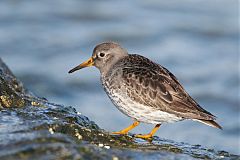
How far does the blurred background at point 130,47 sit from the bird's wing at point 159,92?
4.33 metres

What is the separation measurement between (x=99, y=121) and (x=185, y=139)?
188cm

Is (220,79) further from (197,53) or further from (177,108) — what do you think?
(177,108)

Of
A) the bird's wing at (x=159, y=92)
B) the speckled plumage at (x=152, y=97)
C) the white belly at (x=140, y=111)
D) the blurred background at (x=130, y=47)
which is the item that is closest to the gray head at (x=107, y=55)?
the speckled plumage at (x=152, y=97)

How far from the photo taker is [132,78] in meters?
7.73

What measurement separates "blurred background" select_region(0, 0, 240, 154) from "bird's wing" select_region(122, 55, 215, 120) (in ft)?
14.2

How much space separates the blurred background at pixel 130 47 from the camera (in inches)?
522

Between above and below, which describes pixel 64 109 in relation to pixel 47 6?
below

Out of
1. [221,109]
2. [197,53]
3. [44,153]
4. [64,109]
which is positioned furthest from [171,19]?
[44,153]

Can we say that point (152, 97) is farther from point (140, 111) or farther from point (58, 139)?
point (58, 139)

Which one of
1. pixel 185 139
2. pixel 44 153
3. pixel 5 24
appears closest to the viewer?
pixel 44 153

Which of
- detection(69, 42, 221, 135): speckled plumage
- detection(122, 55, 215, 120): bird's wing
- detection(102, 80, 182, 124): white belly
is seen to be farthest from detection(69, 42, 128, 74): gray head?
detection(102, 80, 182, 124): white belly

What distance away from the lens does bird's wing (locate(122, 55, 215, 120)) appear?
7.57m

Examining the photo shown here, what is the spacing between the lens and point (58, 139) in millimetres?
5941

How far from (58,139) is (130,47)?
1172 centimetres
